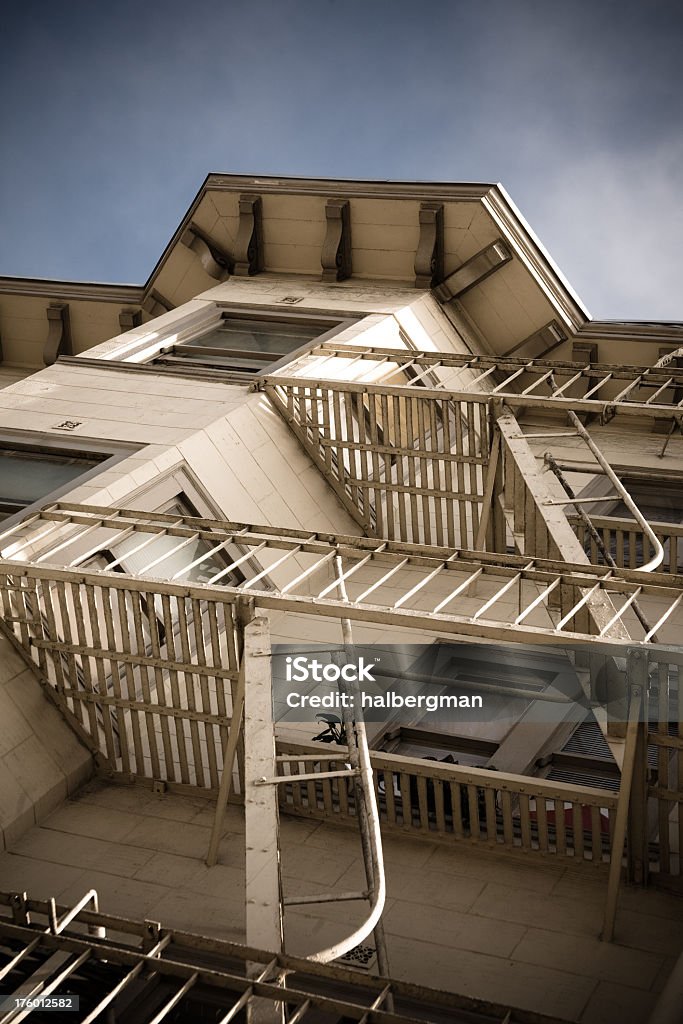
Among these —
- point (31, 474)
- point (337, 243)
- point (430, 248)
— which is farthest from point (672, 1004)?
point (337, 243)

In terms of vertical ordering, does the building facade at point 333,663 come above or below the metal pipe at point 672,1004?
above

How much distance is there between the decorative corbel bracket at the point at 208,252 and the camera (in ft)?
59.7

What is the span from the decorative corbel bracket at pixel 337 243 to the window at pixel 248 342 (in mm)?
1369

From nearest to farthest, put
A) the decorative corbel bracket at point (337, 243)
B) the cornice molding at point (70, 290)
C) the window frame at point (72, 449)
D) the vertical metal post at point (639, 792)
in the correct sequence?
the vertical metal post at point (639, 792), the window frame at point (72, 449), the decorative corbel bracket at point (337, 243), the cornice molding at point (70, 290)

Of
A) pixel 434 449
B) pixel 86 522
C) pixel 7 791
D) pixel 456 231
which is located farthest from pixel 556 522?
pixel 456 231

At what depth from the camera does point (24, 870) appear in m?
9.08

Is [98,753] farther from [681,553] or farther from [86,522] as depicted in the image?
[681,553]

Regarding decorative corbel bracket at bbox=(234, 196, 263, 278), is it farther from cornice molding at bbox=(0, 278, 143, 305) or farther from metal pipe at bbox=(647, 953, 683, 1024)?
metal pipe at bbox=(647, 953, 683, 1024)

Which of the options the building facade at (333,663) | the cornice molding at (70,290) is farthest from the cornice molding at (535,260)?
the cornice molding at (70,290)

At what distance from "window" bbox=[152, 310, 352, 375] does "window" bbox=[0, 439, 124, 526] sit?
8.31ft

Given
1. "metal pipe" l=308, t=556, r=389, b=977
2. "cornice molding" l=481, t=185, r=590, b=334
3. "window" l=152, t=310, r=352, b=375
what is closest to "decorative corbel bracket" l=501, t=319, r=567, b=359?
"cornice molding" l=481, t=185, r=590, b=334

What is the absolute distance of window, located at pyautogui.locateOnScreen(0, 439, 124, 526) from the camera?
39.0ft

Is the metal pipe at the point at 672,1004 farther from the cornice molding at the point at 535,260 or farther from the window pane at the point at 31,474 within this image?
the cornice molding at the point at 535,260

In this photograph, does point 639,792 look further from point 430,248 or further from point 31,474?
point 430,248
